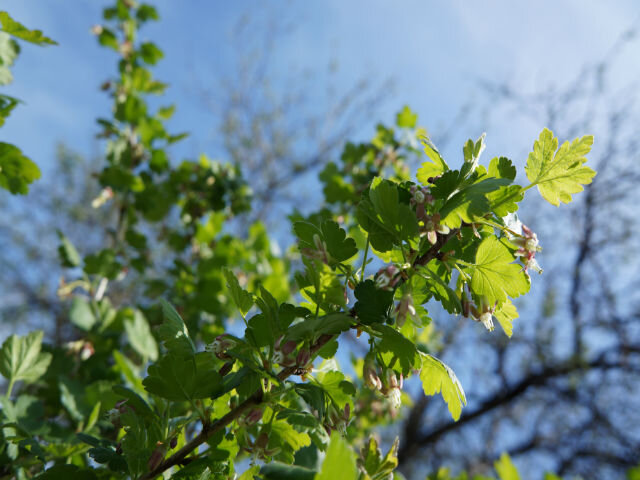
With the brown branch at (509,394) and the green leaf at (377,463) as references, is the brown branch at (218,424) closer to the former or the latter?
the green leaf at (377,463)

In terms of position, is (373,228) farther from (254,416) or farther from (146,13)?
(146,13)

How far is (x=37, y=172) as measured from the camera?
1.02m

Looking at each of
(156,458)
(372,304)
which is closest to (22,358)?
(156,458)

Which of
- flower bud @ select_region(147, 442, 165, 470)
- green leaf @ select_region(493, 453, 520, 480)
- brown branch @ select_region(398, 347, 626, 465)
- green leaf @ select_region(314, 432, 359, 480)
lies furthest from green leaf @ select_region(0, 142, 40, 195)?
brown branch @ select_region(398, 347, 626, 465)

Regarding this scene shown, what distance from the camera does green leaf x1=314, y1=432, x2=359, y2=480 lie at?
46 centimetres

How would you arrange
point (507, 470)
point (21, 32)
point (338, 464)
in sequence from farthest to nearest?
point (21, 32), point (507, 470), point (338, 464)

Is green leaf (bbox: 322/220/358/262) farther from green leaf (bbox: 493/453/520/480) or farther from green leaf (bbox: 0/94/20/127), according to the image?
green leaf (bbox: 0/94/20/127)

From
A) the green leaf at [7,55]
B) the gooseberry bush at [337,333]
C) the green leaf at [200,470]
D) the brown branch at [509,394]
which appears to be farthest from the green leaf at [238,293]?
the brown branch at [509,394]

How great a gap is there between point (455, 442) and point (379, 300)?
652 centimetres

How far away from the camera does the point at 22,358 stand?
1112 millimetres

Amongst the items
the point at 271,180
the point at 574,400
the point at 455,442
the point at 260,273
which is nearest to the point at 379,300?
the point at 260,273

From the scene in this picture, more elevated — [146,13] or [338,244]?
[146,13]

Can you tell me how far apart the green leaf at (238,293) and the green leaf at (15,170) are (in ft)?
1.88

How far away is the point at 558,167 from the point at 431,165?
0.19 m
